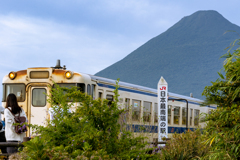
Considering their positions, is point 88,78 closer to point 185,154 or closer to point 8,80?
point 8,80

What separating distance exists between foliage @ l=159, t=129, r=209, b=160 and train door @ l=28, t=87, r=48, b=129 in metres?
4.79

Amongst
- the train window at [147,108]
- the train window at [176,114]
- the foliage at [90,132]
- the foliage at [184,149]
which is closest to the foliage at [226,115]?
the foliage at [90,132]

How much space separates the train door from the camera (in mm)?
10737

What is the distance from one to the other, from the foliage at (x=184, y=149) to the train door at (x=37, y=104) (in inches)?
189

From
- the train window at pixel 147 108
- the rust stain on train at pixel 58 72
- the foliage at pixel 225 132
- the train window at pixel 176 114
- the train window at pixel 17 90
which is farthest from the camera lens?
the train window at pixel 176 114

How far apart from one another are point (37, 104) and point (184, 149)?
18.5 feet

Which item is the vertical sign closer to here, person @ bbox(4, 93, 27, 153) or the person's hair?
person @ bbox(4, 93, 27, 153)

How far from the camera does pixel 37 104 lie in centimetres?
1088

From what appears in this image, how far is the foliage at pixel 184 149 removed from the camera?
6.65 m

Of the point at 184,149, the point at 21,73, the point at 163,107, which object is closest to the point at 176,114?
the point at 163,107

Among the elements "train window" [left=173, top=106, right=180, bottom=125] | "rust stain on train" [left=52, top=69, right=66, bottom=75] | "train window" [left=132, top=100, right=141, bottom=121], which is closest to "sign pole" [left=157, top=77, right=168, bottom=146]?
"train window" [left=132, top=100, right=141, bottom=121]

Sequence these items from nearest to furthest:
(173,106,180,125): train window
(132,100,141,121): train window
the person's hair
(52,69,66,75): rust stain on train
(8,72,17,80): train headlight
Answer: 1. the person's hair
2. (52,69,66,75): rust stain on train
3. (8,72,17,80): train headlight
4. (132,100,141,121): train window
5. (173,106,180,125): train window

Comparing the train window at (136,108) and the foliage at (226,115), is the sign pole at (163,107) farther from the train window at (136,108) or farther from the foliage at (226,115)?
the foliage at (226,115)

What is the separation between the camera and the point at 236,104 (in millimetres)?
4613
